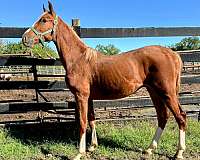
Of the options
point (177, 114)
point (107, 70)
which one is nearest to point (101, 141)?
point (107, 70)

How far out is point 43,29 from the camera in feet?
17.0

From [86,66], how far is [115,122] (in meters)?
2.14

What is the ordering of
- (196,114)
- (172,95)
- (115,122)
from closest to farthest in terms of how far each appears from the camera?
(172,95)
(115,122)
(196,114)

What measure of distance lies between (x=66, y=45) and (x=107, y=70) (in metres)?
0.77

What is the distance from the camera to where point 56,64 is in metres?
Result: 6.45

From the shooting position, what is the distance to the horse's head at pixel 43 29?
5.14m

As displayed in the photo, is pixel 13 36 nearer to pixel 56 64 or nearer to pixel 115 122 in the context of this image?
pixel 56 64

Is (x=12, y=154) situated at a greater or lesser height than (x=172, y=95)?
lesser

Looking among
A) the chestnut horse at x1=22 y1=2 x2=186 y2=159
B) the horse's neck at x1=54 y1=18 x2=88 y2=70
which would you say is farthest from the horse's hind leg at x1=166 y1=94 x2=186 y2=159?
the horse's neck at x1=54 y1=18 x2=88 y2=70

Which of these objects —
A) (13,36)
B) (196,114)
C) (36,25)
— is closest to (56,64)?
(13,36)

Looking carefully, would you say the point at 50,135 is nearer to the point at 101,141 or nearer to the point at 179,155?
the point at 101,141

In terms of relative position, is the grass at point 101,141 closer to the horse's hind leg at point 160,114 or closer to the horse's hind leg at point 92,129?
→ the horse's hind leg at point 92,129

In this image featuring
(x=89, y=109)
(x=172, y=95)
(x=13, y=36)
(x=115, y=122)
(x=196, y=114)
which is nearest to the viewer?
(x=172, y=95)

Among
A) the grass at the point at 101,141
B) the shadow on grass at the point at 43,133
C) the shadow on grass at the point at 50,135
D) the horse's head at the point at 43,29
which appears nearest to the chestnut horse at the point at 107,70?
the horse's head at the point at 43,29
